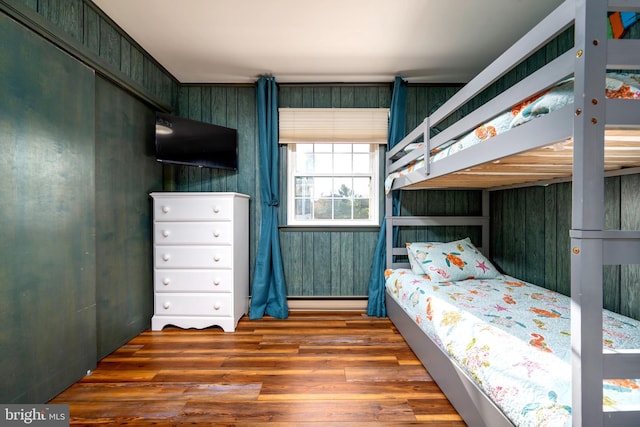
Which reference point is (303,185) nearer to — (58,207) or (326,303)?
(326,303)

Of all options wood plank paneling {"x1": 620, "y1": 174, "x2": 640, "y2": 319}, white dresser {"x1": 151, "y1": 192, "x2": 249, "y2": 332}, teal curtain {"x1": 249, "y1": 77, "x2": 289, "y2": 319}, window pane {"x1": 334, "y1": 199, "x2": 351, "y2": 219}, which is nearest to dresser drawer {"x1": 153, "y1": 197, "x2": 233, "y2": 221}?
white dresser {"x1": 151, "y1": 192, "x2": 249, "y2": 332}

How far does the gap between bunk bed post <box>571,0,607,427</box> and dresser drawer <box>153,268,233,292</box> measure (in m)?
2.29

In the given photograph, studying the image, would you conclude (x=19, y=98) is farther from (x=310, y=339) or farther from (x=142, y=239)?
(x=310, y=339)

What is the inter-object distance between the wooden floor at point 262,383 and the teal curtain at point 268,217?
441 mm

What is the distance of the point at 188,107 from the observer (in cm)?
308

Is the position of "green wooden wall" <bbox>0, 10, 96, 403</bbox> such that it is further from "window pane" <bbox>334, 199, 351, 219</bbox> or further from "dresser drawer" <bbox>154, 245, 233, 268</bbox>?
"window pane" <bbox>334, 199, 351, 219</bbox>

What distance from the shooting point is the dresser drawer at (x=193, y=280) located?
2.56 metres

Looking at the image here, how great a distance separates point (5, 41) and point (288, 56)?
1.75 m

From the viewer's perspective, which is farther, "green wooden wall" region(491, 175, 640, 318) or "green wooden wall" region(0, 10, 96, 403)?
"green wooden wall" region(491, 175, 640, 318)

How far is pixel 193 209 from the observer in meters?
2.56

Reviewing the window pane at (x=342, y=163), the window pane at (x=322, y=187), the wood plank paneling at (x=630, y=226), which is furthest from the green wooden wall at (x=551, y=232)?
the window pane at (x=322, y=187)

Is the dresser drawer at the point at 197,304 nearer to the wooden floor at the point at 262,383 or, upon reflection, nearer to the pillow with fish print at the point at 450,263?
the wooden floor at the point at 262,383

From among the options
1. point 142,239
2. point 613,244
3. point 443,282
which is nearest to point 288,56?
point 142,239

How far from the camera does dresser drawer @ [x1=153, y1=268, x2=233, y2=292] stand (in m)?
2.56
